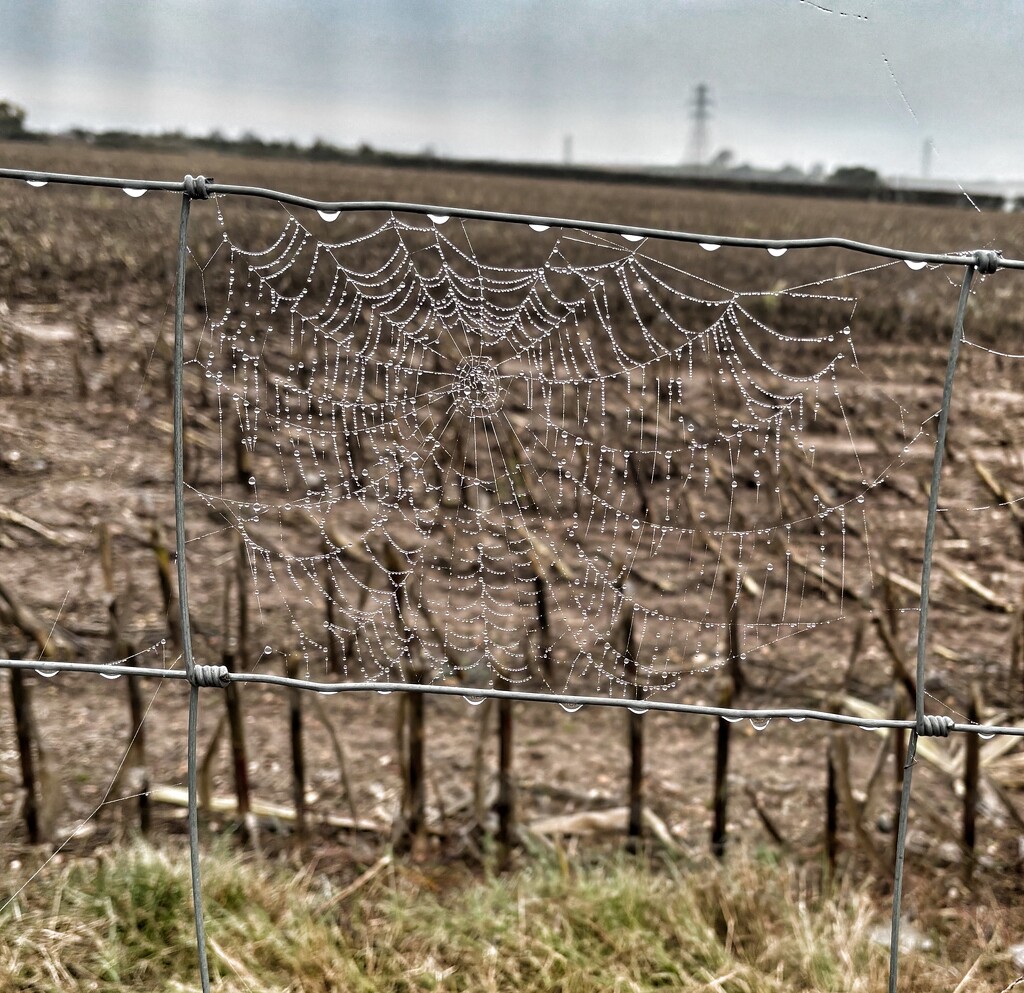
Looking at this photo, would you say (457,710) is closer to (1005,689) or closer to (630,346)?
(1005,689)

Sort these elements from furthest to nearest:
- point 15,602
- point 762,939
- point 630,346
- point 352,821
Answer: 1. point 630,346
2. point 352,821
3. point 15,602
4. point 762,939

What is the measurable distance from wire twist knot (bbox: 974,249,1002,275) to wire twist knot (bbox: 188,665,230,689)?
1.49 metres

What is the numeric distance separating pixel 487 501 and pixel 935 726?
4123mm

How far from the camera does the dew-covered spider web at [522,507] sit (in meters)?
3.13

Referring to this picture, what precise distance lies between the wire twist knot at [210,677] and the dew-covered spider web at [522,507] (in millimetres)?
840

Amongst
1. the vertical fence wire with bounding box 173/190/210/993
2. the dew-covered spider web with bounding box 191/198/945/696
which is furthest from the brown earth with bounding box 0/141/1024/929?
the vertical fence wire with bounding box 173/190/210/993

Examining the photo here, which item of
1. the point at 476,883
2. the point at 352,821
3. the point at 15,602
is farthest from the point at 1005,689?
the point at 15,602

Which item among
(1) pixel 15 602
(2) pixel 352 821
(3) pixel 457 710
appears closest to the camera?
(1) pixel 15 602

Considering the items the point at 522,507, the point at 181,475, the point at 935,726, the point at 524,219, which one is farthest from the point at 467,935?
the point at 522,507

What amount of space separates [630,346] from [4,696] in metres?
8.82

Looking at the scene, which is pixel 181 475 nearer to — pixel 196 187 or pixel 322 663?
pixel 196 187

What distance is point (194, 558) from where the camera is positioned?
17.1 feet

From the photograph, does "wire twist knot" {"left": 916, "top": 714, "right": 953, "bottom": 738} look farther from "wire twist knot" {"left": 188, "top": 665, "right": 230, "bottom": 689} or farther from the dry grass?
"wire twist knot" {"left": 188, "top": 665, "right": 230, "bottom": 689}

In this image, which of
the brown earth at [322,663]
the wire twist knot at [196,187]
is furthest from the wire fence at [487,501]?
the brown earth at [322,663]
